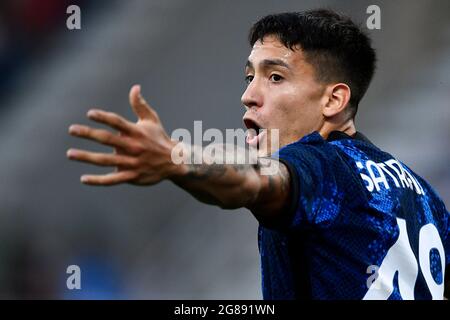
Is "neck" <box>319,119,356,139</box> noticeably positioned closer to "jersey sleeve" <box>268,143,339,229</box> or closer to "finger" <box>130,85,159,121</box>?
→ "jersey sleeve" <box>268,143,339,229</box>

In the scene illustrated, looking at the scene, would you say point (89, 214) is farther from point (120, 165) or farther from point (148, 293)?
point (120, 165)

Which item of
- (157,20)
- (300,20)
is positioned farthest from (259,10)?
(300,20)

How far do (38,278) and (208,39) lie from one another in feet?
8.87

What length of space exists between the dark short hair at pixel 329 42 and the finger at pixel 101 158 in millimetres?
1302

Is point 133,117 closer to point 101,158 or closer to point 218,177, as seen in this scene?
point 218,177

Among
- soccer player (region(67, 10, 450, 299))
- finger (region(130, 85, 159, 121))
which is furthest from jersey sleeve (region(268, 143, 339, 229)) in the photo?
finger (region(130, 85, 159, 121))

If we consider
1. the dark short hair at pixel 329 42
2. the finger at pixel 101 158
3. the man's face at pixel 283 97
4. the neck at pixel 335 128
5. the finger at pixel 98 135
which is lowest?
the finger at pixel 101 158

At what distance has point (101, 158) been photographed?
5.30 ft

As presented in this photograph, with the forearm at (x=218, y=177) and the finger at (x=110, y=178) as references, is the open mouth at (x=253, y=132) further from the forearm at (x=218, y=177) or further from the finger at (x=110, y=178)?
the finger at (x=110, y=178)

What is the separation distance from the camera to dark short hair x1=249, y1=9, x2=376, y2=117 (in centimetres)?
280

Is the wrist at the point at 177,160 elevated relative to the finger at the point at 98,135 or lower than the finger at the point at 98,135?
lower

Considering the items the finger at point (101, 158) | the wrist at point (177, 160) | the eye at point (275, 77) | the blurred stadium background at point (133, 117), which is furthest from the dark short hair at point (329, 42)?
the blurred stadium background at point (133, 117)

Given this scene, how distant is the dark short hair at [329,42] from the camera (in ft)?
9.18

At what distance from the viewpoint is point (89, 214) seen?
5.96 meters
